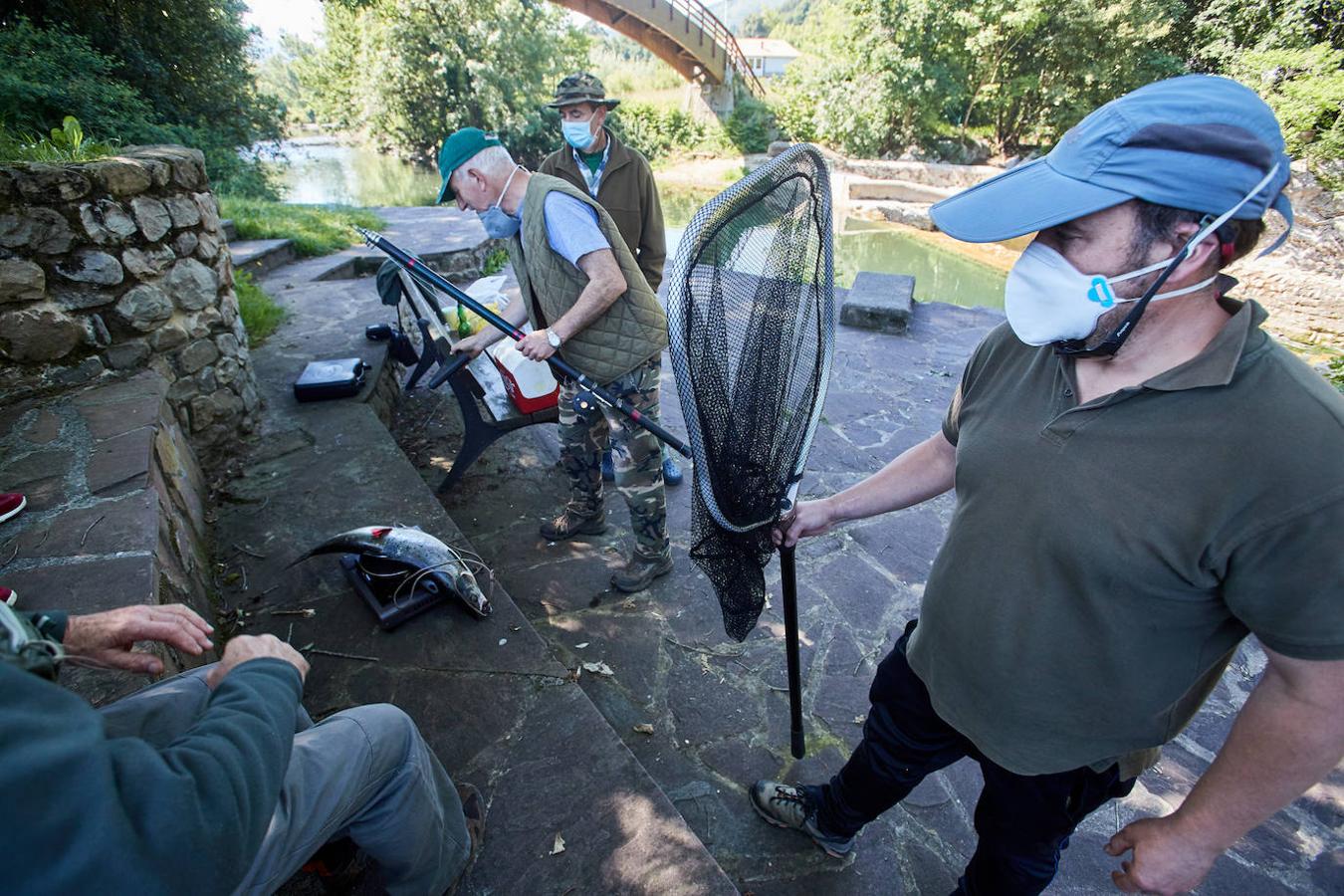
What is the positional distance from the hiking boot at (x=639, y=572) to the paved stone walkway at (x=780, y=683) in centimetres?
6

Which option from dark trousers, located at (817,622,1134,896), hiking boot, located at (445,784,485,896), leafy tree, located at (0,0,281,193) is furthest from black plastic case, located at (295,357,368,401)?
leafy tree, located at (0,0,281,193)

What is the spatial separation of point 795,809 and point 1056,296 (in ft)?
6.00

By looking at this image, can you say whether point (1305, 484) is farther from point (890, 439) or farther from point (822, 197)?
point (890, 439)

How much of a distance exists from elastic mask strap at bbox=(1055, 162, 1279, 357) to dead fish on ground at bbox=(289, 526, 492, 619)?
2107 mm

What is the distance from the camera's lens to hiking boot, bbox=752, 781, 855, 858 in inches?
81.8

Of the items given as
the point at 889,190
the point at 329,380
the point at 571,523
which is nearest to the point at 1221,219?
the point at 571,523

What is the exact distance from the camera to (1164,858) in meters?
1.20

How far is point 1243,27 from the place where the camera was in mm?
18406

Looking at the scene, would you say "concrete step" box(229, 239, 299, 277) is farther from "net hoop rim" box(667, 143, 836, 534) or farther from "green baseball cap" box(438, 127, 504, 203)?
"net hoop rim" box(667, 143, 836, 534)

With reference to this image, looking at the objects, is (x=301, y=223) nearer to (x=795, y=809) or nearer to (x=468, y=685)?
(x=468, y=685)

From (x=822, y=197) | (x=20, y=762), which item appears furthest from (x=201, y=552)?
(x=822, y=197)

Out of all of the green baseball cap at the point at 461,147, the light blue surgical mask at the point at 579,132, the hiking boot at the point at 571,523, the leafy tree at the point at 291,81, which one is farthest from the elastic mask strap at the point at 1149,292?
the leafy tree at the point at 291,81

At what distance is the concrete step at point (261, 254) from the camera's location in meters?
6.75

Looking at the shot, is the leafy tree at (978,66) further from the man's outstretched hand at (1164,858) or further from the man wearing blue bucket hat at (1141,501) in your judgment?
the man's outstretched hand at (1164,858)
